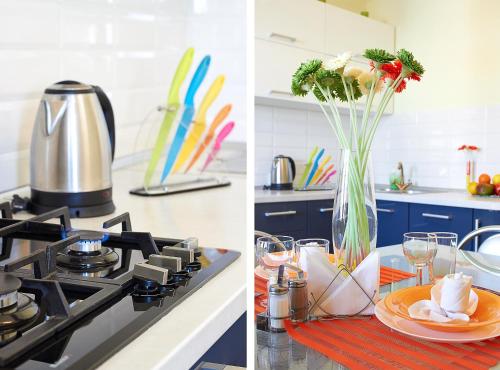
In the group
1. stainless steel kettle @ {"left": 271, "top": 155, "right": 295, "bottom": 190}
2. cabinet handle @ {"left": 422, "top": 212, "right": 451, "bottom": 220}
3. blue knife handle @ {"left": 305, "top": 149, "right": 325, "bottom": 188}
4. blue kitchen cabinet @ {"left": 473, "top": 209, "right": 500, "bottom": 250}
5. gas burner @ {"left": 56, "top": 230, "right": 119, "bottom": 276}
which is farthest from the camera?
blue knife handle @ {"left": 305, "top": 149, "right": 325, "bottom": 188}

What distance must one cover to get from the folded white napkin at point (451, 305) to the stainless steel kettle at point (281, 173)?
6.02 ft

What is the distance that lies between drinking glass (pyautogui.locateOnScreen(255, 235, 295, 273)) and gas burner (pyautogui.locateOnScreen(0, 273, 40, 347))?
17.1 inches

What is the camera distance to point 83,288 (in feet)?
1.63

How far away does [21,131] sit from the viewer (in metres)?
1.10

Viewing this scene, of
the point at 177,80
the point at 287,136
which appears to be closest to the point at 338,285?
the point at 177,80

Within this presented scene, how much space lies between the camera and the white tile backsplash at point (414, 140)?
2635 mm

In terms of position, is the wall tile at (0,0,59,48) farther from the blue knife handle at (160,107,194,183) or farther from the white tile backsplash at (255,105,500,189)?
the white tile backsplash at (255,105,500,189)

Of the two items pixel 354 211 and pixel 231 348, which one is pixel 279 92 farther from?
pixel 231 348

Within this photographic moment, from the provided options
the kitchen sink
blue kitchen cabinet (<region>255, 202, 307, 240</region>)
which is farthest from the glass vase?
the kitchen sink

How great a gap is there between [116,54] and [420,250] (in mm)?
1037

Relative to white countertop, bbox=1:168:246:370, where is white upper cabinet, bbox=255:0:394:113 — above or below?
above

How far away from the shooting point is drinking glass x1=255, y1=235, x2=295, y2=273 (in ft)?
2.65

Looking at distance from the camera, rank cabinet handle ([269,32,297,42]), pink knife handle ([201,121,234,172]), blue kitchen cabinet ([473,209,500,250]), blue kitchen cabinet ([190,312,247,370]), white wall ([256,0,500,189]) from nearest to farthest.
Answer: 1. blue kitchen cabinet ([190,312,247,370])
2. pink knife handle ([201,121,234,172])
3. blue kitchen cabinet ([473,209,500,250])
4. cabinet handle ([269,32,297,42])
5. white wall ([256,0,500,189])

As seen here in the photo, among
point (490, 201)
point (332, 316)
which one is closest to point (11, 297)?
point (332, 316)
